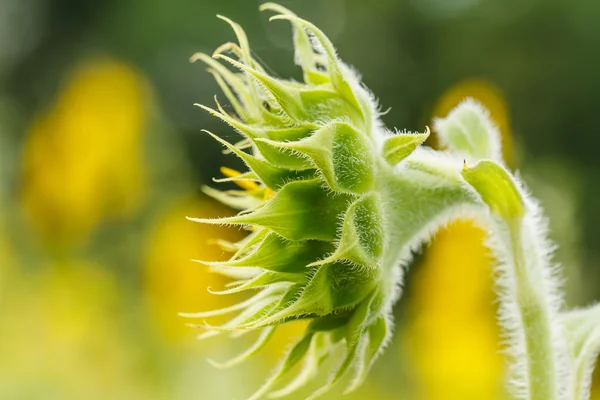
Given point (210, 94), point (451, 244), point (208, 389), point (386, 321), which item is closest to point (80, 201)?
point (208, 389)

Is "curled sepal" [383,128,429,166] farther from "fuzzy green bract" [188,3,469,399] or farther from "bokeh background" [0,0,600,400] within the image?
"bokeh background" [0,0,600,400]

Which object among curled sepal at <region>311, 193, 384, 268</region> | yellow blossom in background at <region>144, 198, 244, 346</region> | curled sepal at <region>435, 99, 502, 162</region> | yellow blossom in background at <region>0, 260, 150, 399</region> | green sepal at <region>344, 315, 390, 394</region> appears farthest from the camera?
yellow blossom in background at <region>144, 198, 244, 346</region>

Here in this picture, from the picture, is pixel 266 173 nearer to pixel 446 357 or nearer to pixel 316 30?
pixel 316 30

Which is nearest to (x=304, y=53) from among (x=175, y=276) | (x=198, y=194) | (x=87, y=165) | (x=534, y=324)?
(x=534, y=324)

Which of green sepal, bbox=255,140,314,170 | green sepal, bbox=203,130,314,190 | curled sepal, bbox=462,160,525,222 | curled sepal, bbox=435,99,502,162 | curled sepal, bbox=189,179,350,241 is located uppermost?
curled sepal, bbox=435,99,502,162

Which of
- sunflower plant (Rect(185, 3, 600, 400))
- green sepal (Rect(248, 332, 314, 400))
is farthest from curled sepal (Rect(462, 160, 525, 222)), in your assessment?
green sepal (Rect(248, 332, 314, 400))

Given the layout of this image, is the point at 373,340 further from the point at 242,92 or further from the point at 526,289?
the point at 242,92

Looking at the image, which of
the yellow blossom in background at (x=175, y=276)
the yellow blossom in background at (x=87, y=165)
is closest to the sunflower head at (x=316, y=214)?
the yellow blossom in background at (x=175, y=276)
